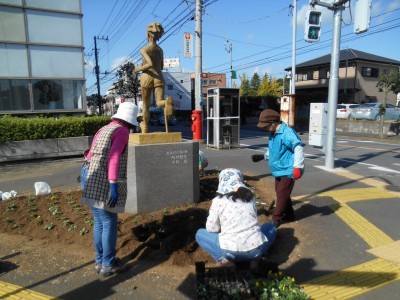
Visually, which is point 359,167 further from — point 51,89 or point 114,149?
point 51,89

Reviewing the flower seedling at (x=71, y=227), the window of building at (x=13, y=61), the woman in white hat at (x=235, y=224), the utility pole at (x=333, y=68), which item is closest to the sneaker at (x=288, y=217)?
the woman in white hat at (x=235, y=224)

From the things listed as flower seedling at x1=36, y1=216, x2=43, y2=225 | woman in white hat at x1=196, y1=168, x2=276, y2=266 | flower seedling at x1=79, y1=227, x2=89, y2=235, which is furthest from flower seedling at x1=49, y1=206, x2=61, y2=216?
woman in white hat at x1=196, y1=168, x2=276, y2=266

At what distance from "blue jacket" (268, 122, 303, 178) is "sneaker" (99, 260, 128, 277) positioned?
238 cm

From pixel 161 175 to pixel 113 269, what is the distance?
2.02 metres

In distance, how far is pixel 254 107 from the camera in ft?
118

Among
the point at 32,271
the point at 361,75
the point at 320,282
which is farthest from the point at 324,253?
the point at 361,75

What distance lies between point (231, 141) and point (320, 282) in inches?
436

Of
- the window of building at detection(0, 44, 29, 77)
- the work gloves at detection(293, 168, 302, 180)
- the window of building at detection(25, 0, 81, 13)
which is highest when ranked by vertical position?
the window of building at detection(25, 0, 81, 13)

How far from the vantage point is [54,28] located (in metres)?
13.1

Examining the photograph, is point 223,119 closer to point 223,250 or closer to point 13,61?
point 13,61

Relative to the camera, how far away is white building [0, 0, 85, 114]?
1232 cm

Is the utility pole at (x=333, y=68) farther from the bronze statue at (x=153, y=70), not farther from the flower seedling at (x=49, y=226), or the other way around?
the flower seedling at (x=49, y=226)

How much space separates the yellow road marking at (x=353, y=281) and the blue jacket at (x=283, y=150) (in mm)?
1433

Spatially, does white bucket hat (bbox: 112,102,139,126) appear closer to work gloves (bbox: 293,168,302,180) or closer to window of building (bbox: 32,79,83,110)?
work gloves (bbox: 293,168,302,180)
